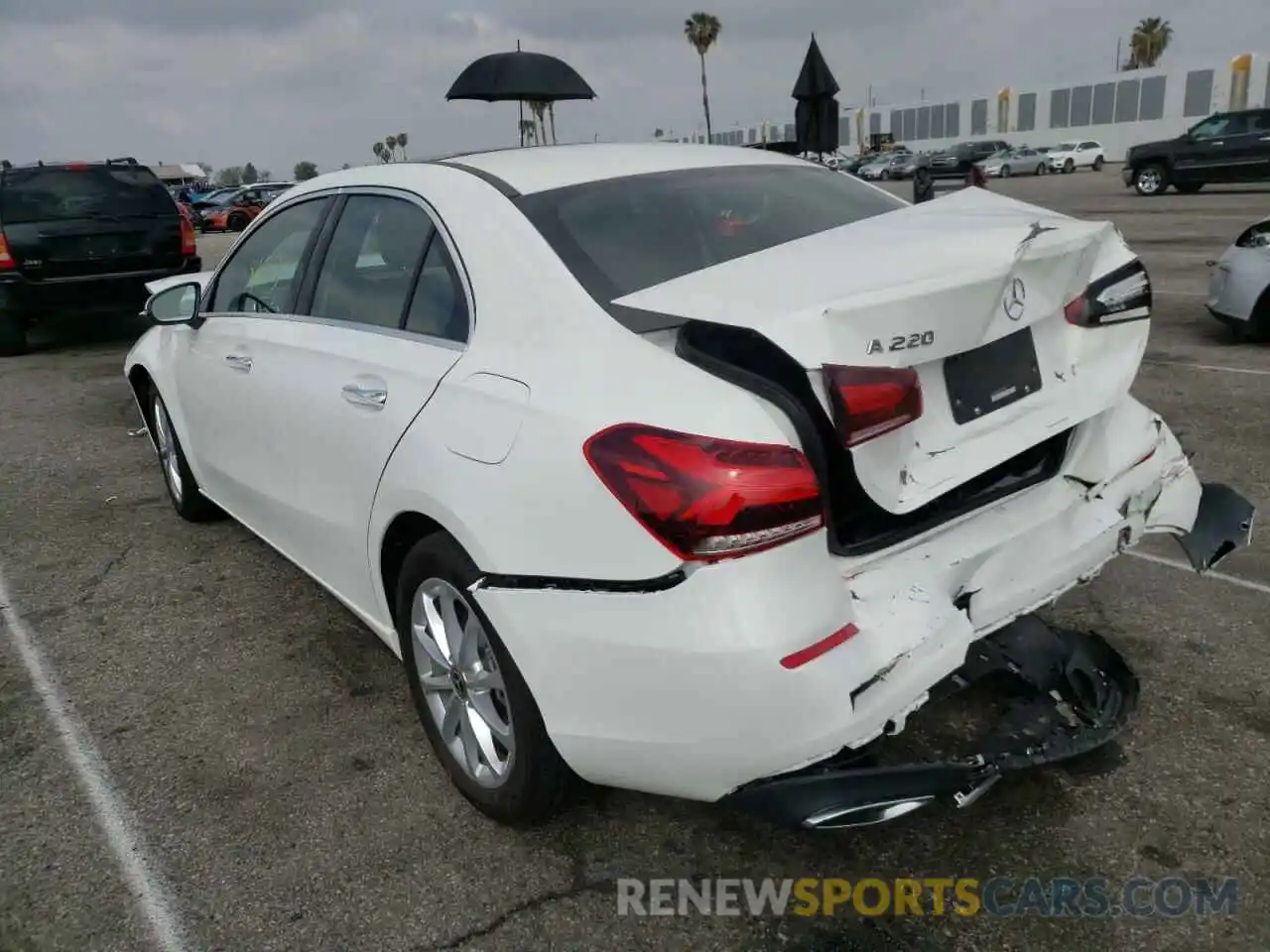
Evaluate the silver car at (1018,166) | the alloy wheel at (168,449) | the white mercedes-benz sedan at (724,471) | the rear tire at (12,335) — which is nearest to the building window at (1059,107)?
the silver car at (1018,166)

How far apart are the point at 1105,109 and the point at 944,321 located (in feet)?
239

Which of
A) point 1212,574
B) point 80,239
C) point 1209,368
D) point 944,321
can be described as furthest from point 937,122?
point 944,321

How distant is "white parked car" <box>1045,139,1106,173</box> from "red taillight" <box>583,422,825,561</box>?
168ft

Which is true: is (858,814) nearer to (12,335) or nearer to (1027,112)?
(12,335)

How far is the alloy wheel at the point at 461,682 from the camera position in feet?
8.00

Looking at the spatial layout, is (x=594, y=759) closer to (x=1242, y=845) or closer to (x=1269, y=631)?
(x=1242, y=845)

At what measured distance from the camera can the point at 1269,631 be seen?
3.32 m

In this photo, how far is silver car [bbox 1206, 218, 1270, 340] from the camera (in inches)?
283

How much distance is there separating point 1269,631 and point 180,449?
14.6 ft

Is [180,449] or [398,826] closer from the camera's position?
[398,826]

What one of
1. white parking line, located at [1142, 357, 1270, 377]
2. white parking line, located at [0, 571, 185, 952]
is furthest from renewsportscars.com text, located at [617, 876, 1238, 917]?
white parking line, located at [1142, 357, 1270, 377]

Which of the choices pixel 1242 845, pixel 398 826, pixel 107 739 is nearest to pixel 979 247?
pixel 1242 845

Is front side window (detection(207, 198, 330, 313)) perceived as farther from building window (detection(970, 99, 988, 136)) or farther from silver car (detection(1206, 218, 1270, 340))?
building window (detection(970, 99, 988, 136))

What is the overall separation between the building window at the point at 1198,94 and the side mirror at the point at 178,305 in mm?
67597
